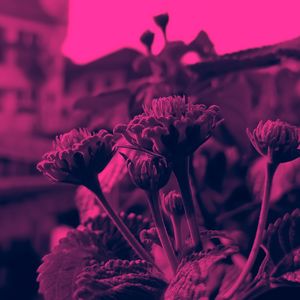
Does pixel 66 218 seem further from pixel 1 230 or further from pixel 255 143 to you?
pixel 255 143

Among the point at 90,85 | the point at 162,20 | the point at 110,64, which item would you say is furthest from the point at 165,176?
the point at 90,85

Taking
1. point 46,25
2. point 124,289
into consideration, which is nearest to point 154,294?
point 124,289

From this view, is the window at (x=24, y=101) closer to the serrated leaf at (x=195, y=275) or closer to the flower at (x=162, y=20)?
the flower at (x=162, y=20)

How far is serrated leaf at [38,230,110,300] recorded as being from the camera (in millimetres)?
283

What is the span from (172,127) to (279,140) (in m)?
0.05

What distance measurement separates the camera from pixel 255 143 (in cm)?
24

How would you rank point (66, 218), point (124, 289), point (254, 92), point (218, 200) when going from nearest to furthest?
point (124, 289) → point (218, 200) → point (254, 92) → point (66, 218)

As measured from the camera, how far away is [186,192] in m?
0.24

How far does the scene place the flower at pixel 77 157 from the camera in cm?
24

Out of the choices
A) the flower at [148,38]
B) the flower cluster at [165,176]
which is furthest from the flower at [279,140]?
the flower at [148,38]

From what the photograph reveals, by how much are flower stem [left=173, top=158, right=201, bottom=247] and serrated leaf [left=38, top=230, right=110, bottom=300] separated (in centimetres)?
7

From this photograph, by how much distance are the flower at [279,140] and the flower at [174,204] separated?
53 mm

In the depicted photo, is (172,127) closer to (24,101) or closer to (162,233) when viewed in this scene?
(162,233)

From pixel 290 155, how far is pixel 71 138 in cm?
9
